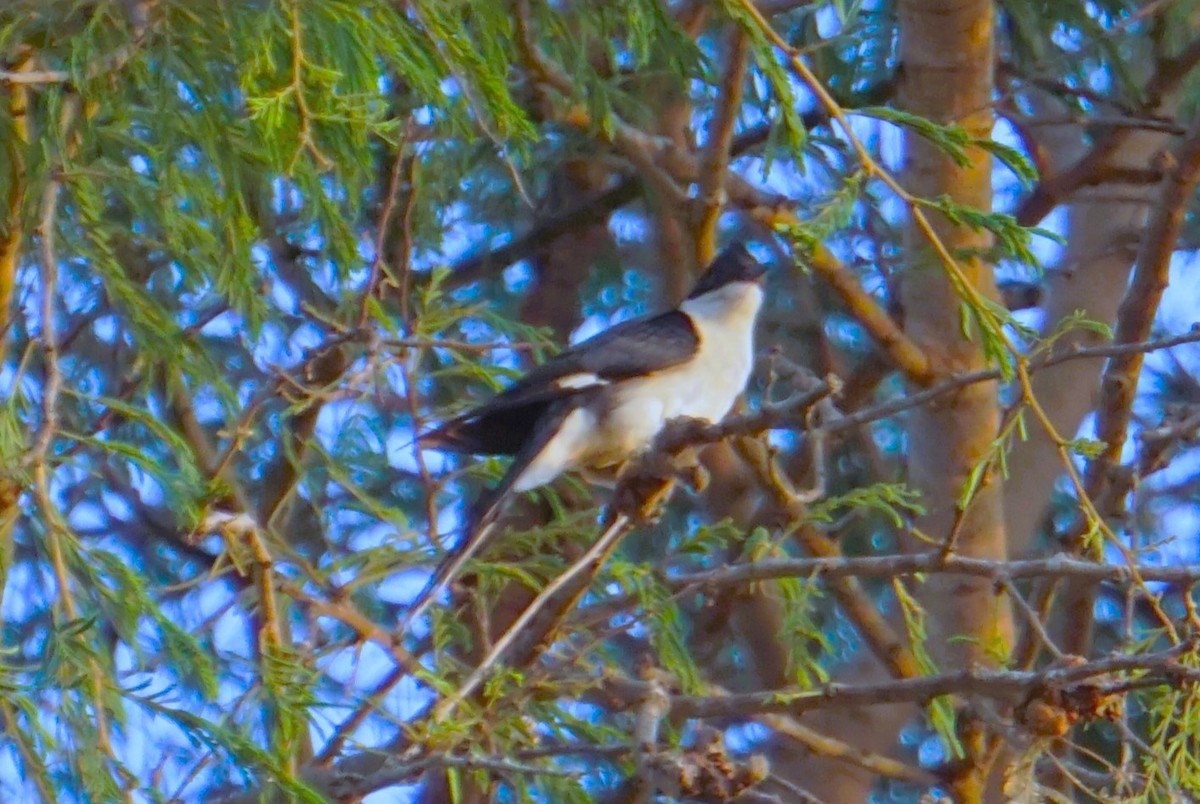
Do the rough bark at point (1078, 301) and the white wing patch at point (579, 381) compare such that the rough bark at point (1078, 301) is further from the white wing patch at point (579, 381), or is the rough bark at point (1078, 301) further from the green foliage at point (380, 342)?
the white wing patch at point (579, 381)

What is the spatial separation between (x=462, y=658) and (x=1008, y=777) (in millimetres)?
2085

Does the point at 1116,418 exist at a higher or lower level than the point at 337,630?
higher

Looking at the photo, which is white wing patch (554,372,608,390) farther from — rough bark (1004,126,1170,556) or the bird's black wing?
rough bark (1004,126,1170,556)

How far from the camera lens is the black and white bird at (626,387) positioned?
398cm

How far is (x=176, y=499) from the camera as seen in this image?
2699mm

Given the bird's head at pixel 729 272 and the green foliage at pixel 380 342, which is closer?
the green foliage at pixel 380 342

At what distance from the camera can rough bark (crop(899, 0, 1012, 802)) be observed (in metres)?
4.50

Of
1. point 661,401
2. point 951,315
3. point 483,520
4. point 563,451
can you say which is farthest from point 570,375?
point 951,315

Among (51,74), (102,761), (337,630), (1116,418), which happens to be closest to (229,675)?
(337,630)

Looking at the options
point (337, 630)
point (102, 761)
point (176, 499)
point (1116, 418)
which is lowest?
point (102, 761)

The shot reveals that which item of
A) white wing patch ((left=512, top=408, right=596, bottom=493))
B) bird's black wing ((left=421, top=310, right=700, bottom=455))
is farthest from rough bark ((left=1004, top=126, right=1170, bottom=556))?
white wing patch ((left=512, top=408, right=596, bottom=493))

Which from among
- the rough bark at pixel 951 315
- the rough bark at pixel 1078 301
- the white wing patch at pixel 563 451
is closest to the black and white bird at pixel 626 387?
the white wing patch at pixel 563 451

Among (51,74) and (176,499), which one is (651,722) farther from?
(51,74)

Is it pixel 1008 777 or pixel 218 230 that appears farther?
pixel 218 230
